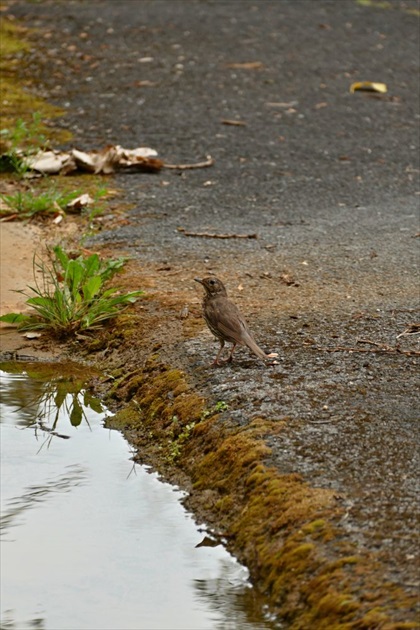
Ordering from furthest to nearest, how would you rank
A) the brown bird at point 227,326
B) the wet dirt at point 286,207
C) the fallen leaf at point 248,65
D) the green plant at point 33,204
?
the fallen leaf at point 248,65, the green plant at point 33,204, the brown bird at point 227,326, the wet dirt at point 286,207

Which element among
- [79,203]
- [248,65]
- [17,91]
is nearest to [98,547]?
[79,203]

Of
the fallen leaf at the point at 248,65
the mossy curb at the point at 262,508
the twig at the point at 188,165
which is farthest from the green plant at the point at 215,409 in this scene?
the fallen leaf at the point at 248,65

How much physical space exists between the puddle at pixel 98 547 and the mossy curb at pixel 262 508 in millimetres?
89

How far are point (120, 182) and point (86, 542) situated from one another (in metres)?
4.93

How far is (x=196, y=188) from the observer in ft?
27.4

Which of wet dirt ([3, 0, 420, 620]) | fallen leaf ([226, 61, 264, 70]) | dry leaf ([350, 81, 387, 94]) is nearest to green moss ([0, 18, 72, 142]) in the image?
wet dirt ([3, 0, 420, 620])

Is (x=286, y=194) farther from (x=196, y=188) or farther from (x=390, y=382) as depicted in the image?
(x=390, y=382)

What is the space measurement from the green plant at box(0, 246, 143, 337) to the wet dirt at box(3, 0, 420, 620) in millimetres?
201

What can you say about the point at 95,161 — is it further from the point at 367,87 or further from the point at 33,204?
the point at 367,87

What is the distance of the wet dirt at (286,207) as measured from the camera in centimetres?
422

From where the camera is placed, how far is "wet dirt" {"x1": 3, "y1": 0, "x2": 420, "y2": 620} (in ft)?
13.8

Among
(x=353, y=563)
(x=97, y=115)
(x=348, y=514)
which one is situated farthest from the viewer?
(x=97, y=115)

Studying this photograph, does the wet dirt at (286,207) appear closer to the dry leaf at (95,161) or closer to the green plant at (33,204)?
the dry leaf at (95,161)

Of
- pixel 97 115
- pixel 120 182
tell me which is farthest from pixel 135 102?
pixel 120 182
